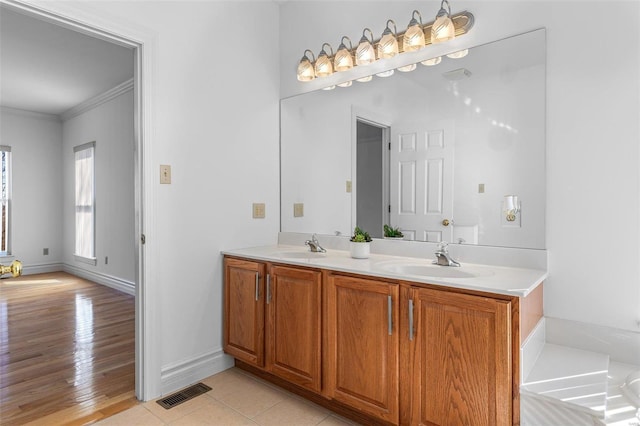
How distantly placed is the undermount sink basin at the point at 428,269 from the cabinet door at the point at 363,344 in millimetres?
172

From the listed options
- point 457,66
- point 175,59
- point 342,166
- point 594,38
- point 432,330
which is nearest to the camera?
point 432,330

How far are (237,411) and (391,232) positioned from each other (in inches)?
52.8

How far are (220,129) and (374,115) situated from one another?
1028 millimetres

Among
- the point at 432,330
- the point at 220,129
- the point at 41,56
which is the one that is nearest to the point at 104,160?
the point at 41,56

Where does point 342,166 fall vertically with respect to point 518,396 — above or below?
above

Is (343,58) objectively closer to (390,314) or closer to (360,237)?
(360,237)

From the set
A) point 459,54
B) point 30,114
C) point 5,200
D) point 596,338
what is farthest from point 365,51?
point 5,200

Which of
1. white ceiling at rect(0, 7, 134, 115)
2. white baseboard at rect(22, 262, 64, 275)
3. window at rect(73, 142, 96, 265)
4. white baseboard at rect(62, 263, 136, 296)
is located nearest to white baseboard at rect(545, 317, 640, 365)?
white ceiling at rect(0, 7, 134, 115)

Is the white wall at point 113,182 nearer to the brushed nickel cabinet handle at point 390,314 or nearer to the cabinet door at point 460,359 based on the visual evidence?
the brushed nickel cabinet handle at point 390,314

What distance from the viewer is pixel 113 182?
15.9 feet

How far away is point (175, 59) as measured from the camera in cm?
222

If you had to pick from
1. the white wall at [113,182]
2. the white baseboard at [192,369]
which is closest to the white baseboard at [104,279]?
the white wall at [113,182]

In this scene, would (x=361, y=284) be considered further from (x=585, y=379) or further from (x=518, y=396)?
(x=585, y=379)

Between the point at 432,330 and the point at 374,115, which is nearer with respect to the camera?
the point at 432,330
